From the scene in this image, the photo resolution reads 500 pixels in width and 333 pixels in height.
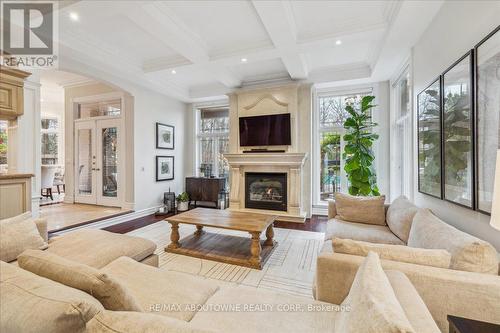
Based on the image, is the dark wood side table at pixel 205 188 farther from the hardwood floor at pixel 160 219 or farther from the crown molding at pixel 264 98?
the crown molding at pixel 264 98

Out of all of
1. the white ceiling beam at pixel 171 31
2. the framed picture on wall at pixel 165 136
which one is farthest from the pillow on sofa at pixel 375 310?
the framed picture on wall at pixel 165 136

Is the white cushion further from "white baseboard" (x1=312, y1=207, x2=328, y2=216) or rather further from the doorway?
the doorway

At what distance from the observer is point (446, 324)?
1174 millimetres

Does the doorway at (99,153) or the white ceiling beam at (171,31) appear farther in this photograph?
the doorway at (99,153)

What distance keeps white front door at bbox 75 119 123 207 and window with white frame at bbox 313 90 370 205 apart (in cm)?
444

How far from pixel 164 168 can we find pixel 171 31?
3.41 meters

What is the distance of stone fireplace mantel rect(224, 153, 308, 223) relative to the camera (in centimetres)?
474

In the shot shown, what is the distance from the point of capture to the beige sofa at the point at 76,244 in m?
1.71

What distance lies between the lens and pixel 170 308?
4.09 ft

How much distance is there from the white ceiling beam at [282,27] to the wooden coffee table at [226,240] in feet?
8.21

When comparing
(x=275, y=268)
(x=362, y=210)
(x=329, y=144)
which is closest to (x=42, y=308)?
(x=275, y=268)

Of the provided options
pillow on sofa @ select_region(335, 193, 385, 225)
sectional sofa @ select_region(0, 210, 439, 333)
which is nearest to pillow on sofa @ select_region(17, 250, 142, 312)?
sectional sofa @ select_region(0, 210, 439, 333)

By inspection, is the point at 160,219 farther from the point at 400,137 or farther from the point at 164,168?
the point at 400,137

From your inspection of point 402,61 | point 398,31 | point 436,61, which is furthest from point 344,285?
point 402,61
